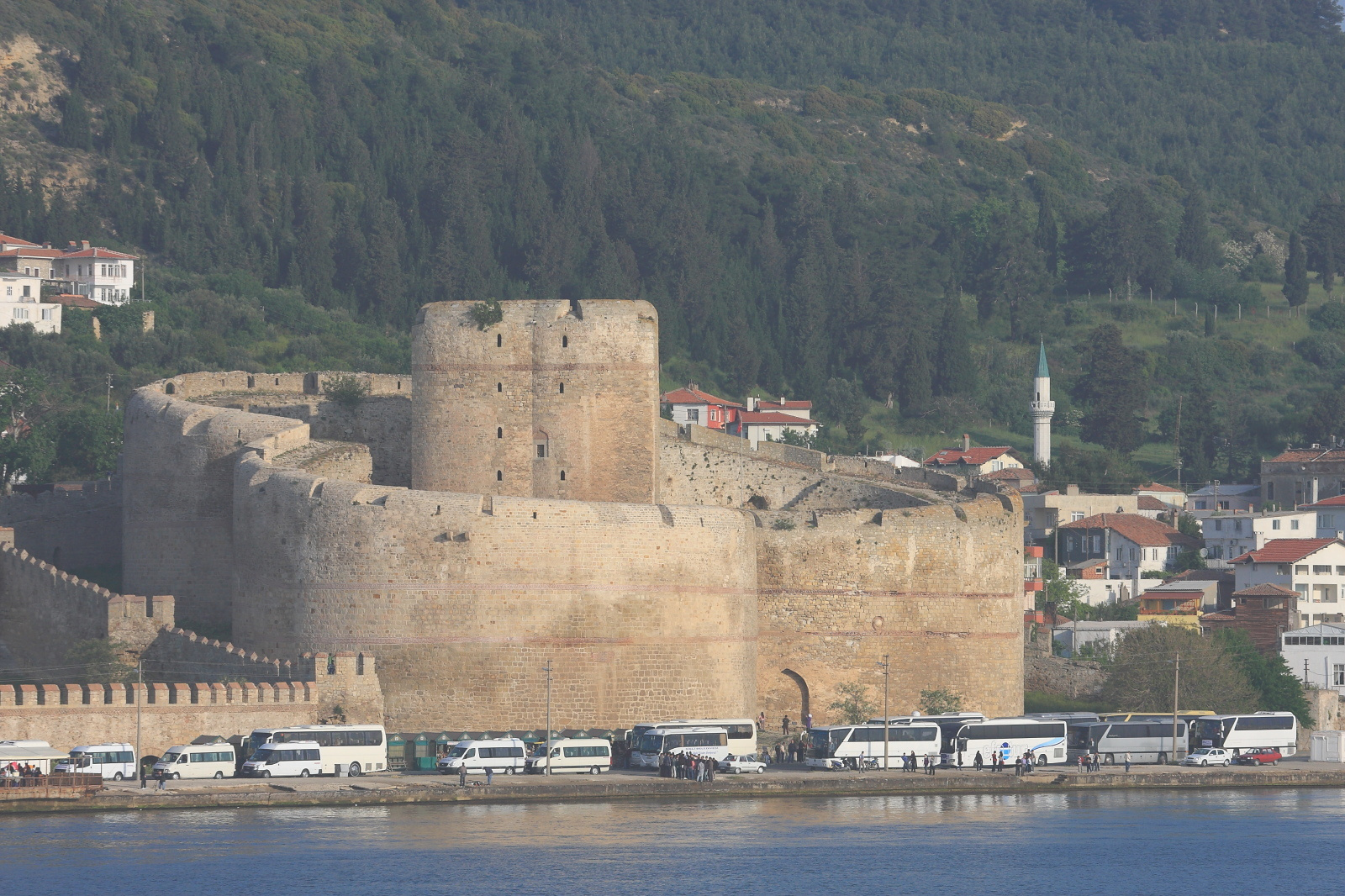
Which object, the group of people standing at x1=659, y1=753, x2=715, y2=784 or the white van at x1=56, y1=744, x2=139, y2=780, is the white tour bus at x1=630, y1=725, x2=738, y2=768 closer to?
the group of people standing at x1=659, y1=753, x2=715, y2=784

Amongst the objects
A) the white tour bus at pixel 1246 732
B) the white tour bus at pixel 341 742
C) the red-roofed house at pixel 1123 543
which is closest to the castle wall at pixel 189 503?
the white tour bus at pixel 341 742

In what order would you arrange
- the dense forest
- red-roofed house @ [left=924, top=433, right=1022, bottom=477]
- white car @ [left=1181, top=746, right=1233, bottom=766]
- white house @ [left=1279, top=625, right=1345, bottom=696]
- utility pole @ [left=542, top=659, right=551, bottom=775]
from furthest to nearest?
the dense forest → red-roofed house @ [left=924, top=433, right=1022, bottom=477] → white house @ [left=1279, top=625, right=1345, bottom=696] → white car @ [left=1181, top=746, right=1233, bottom=766] → utility pole @ [left=542, top=659, right=551, bottom=775]

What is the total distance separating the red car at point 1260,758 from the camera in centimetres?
6419

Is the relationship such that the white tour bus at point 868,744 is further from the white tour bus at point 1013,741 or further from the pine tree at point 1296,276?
the pine tree at point 1296,276

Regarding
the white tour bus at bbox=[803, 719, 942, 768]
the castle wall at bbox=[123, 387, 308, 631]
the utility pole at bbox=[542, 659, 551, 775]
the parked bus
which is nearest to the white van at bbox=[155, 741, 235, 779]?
the utility pole at bbox=[542, 659, 551, 775]

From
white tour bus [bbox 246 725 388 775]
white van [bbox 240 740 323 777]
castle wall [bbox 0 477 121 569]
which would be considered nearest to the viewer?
white van [bbox 240 740 323 777]

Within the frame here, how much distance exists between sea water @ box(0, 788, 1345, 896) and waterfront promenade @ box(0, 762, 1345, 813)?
29 cm

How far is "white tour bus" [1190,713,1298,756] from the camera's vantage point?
64.1m

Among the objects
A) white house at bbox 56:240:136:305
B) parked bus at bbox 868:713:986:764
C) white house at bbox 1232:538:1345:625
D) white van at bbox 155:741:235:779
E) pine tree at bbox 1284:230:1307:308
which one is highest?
pine tree at bbox 1284:230:1307:308

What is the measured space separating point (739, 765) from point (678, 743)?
1777mm

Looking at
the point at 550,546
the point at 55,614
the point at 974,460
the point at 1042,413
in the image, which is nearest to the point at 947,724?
the point at 550,546

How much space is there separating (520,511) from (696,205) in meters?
115

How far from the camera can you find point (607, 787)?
180 feet

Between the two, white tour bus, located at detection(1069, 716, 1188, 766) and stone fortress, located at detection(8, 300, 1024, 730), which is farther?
white tour bus, located at detection(1069, 716, 1188, 766)
